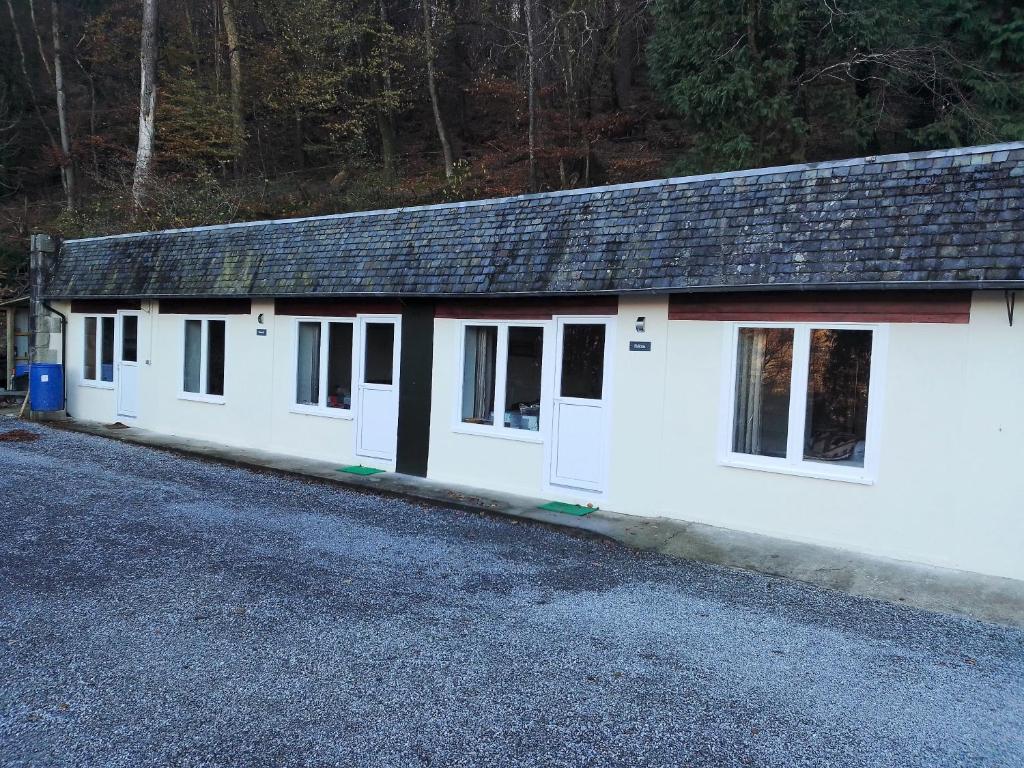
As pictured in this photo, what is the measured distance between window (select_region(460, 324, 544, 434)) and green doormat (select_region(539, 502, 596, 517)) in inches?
39.7

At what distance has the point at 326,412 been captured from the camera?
1176cm

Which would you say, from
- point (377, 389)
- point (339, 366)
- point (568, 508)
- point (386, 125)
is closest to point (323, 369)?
point (339, 366)

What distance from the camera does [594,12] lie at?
1948 cm

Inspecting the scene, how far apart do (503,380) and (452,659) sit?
5.38 m

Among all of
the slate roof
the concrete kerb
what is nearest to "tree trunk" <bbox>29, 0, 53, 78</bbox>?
the slate roof

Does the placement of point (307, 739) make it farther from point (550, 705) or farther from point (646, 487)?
point (646, 487)

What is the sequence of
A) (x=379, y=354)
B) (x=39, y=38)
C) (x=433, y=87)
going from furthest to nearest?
(x=39, y=38), (x=433, y=87), (x=379, y=354)

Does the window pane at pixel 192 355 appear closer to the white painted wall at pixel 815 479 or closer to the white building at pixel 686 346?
the white building at pixel 686 346

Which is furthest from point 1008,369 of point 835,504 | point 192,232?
point 192,232

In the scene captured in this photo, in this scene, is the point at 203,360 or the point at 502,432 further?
the point at 203,360

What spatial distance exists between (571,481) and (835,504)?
3002 mm

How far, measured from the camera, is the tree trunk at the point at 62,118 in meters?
28.3

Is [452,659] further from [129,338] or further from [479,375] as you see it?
[129,338]

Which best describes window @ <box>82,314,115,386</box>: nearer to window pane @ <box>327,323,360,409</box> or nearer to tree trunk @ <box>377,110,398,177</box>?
window pane @ <box>327,323,360,409</box>
